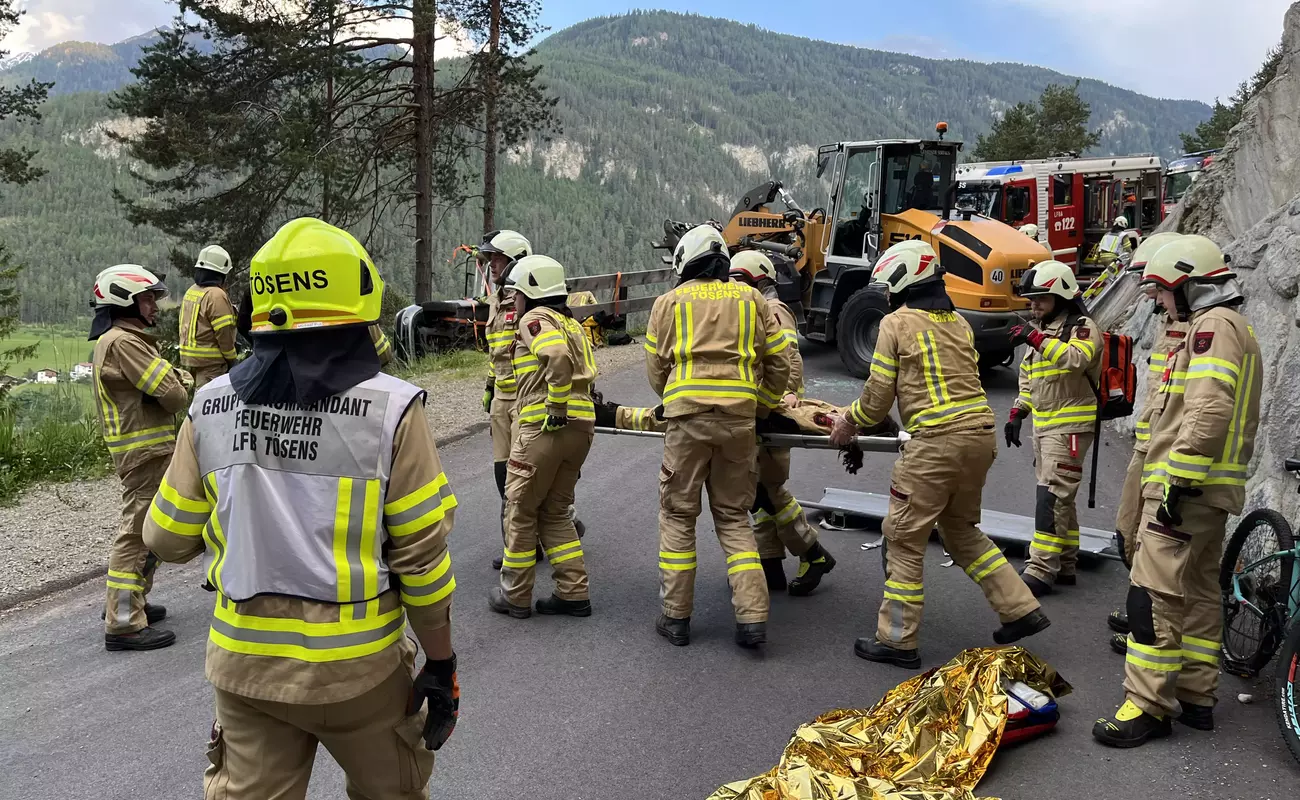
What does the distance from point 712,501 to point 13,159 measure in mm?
16148

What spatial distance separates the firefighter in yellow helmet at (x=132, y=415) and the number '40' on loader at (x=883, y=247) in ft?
28.4

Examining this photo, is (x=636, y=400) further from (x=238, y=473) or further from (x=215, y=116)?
(x=215, y=116)

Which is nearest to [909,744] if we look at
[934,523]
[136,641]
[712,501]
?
[934,523]

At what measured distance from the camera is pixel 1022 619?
188 inches

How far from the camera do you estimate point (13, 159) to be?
614 inches

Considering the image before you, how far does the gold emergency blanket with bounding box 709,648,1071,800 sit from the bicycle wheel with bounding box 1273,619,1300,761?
0.95m

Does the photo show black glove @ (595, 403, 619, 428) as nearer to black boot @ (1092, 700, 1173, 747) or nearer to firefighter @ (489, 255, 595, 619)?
firefighter @ (489, 255, 595, 619)

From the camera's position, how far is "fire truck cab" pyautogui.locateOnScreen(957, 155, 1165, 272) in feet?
72.3

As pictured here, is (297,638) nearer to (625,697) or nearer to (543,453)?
(625,697)

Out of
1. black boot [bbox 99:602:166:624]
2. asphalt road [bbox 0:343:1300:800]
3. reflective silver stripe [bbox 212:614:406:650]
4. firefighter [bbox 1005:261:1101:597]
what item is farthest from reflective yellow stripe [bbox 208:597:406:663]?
firefighter [bbox 1005:261:1101:597]

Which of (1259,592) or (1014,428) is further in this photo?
(1014,428)

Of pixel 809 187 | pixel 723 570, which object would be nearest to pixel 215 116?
pixel 723 570

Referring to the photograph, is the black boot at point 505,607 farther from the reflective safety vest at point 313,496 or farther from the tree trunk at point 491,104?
the tree trunk at point 491,104

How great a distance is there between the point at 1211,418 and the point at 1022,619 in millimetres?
1490
